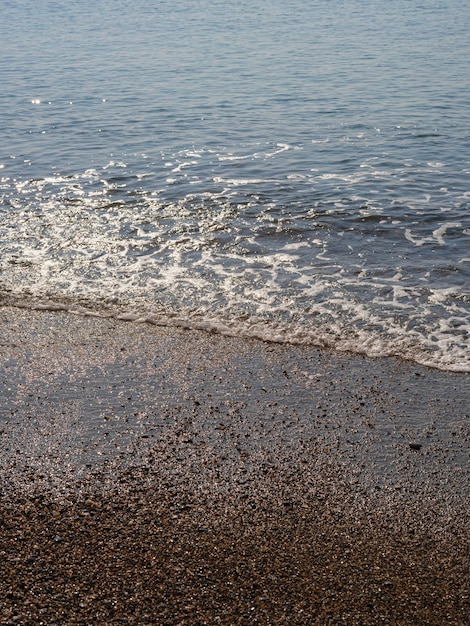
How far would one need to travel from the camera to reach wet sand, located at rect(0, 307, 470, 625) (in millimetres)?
4488

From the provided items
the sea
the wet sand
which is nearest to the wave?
the sea

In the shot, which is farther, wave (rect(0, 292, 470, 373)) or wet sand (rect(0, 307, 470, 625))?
wave (rect(0, 292, 470, 373))

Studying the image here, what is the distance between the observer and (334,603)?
14.6ft

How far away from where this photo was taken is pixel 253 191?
13.1 metres

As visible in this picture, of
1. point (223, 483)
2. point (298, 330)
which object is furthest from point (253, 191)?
point (223, 483)

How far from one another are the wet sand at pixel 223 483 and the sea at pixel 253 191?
896 millimetres

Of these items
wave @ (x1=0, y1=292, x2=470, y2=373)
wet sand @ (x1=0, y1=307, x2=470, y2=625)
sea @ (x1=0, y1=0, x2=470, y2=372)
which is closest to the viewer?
wet sand @ (x1=0, y1=307, x2=470, y2=625)

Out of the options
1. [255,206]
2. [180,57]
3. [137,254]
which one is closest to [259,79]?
[180,57]

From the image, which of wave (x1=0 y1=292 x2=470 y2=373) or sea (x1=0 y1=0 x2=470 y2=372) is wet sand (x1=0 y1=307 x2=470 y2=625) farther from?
sea (x1=0 y1=0 x2=470 y2=372)

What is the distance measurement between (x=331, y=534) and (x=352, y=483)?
2.09 feet

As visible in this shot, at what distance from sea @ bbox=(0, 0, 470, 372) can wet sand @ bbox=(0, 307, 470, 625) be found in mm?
896

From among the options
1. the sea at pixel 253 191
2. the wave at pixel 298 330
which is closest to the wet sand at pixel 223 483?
the wave at pixel 298 330

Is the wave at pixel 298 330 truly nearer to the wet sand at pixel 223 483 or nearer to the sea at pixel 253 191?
the sea at pixel 253 191

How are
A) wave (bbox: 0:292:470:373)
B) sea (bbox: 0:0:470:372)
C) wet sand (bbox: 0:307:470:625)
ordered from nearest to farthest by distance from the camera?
wet sand (bbox: 0:307:470:625) < wave (bbox: 0:292:470:373) < sea (bbox: 0:0:470:372)
